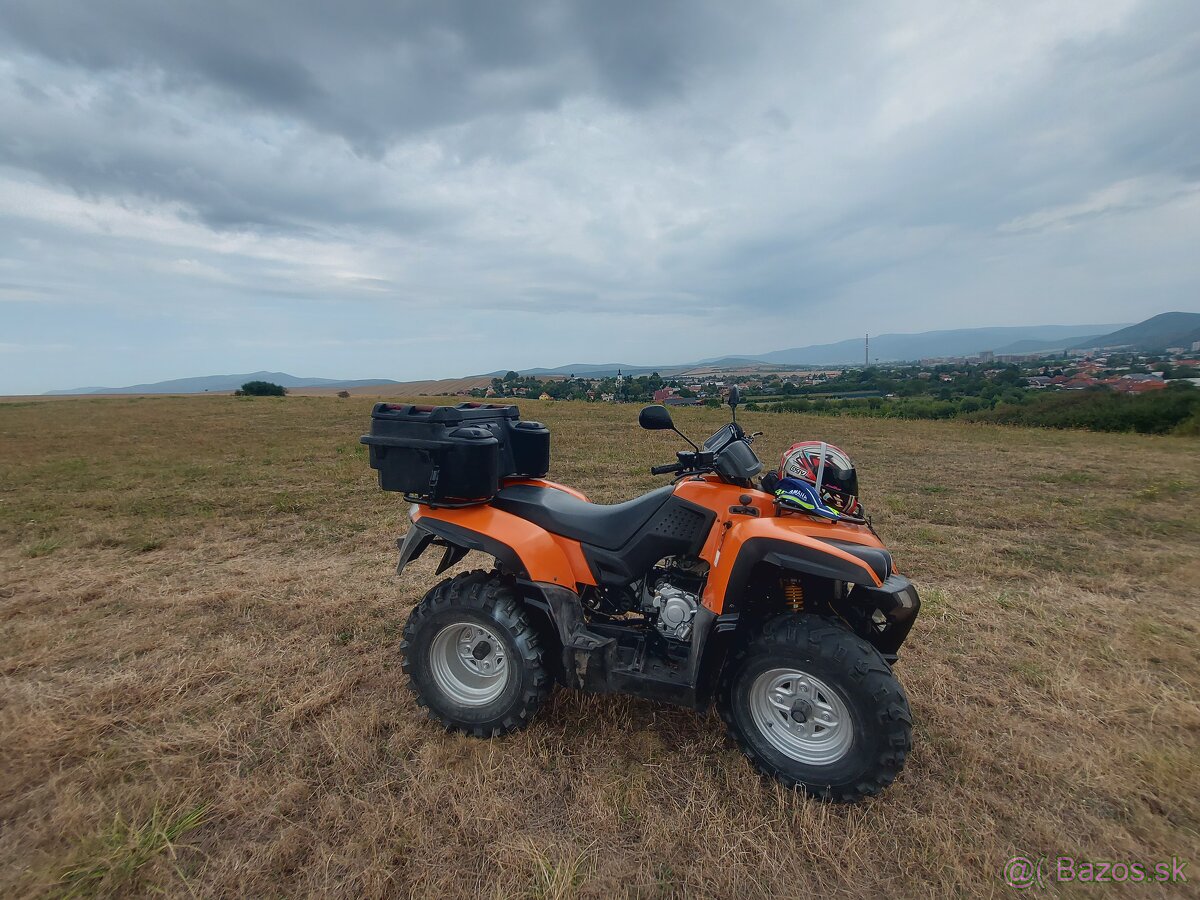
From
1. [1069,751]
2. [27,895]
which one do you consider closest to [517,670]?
[27,895]

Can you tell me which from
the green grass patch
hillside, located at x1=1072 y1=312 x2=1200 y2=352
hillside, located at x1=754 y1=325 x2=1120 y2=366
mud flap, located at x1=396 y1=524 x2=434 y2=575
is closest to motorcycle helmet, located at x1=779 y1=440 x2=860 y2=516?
mud flap, located at x1=396 y1=524 x2=434 y2=575

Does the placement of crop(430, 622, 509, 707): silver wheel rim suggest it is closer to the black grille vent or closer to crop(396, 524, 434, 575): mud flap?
crop(396, 524, 434, 575): mud flap

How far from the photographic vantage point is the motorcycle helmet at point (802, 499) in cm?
233

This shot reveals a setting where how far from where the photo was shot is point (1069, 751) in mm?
2420

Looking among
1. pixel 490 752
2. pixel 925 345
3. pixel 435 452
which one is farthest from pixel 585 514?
pixel 925 345

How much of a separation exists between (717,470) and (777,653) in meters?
0.76

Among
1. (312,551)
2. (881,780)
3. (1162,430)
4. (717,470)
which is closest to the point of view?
(881,780)

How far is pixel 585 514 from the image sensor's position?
2617 mm

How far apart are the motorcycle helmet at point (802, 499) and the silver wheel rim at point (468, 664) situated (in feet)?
4.67

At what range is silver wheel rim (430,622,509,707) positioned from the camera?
8.66 feet

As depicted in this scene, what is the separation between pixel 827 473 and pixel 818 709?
97 centimetres

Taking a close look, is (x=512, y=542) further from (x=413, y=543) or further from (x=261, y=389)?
(x=261, y=389)

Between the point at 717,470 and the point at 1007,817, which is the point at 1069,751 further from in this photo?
the point at 717,470

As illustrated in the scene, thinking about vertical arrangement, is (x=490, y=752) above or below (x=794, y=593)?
below
